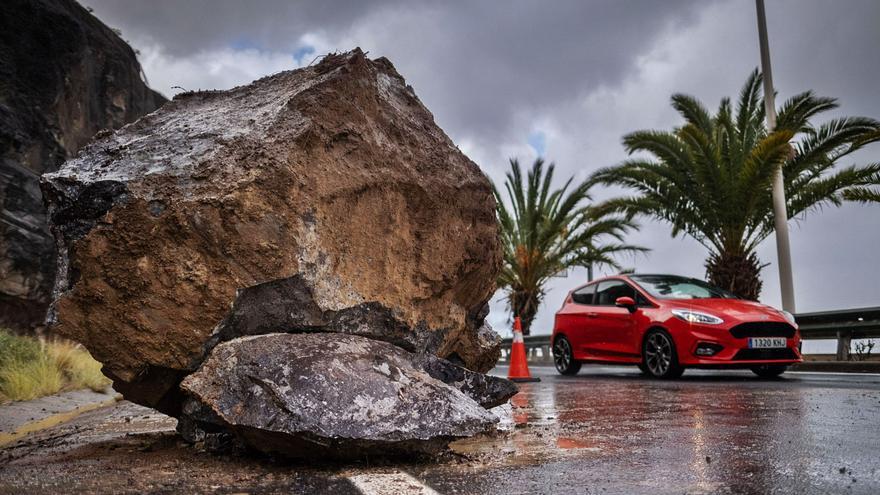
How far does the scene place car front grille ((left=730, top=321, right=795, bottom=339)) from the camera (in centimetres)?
949

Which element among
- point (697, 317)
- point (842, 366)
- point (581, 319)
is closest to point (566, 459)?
point (697, 317)

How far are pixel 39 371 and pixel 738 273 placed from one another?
14756mm

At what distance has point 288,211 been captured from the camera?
396 centimetres

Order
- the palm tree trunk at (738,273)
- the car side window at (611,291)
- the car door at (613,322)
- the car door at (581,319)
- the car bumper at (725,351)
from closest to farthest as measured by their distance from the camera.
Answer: the car bumper at (725,351), the car door at (613,322), the car side window at (611,291), the car door at (581,319), the palm tree trunk at (738,273)

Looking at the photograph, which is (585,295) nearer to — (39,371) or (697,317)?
(697,317)

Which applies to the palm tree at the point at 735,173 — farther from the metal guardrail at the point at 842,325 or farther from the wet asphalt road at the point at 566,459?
the wet asphalt road at the point at 566,459

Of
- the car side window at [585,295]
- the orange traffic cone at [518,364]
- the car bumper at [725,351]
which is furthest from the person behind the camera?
the car side window at [585,295]

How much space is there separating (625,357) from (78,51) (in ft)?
43.8

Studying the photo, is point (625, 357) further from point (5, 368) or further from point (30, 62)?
point (30, 62)

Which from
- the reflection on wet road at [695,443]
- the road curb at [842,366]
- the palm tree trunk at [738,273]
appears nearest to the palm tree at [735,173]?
the palm tree trunk at [738,273]

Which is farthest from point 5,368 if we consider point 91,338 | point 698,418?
point 698,418

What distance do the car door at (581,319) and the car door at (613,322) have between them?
12cm

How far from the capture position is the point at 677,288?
10984mm

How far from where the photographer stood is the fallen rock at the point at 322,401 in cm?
328
